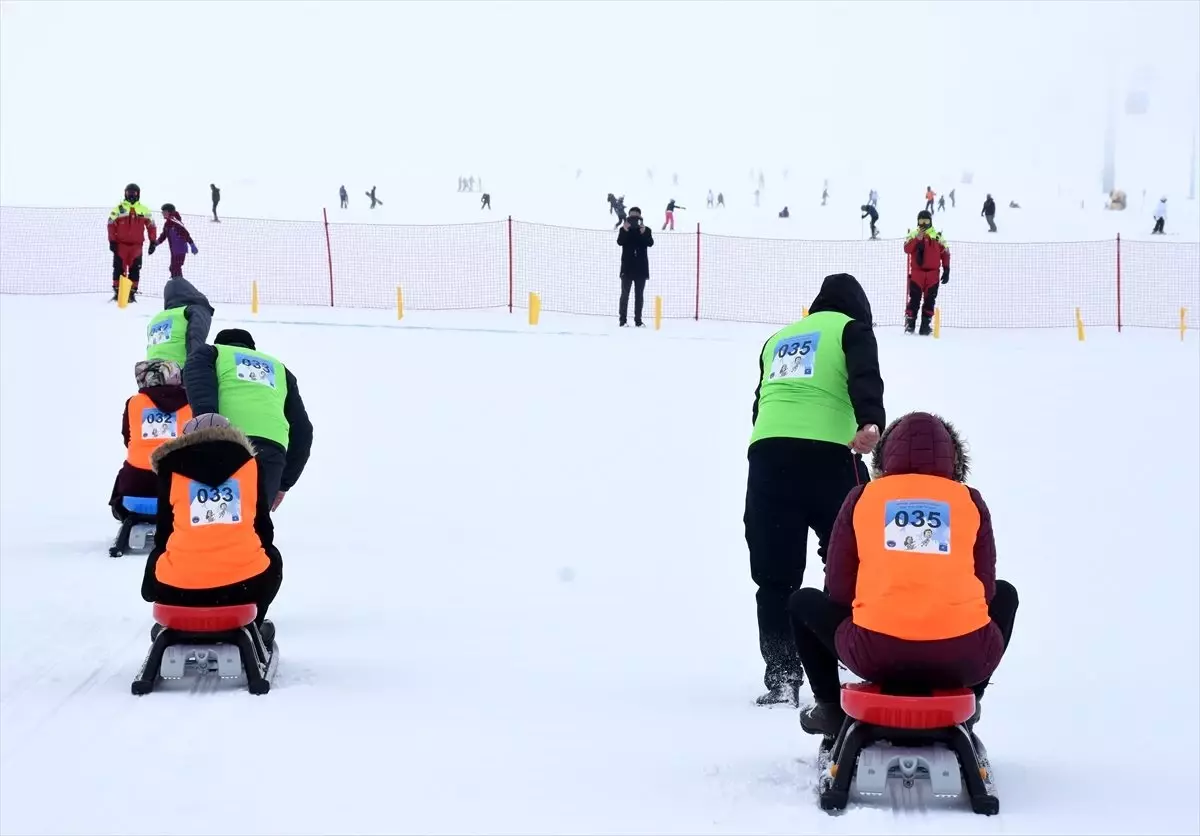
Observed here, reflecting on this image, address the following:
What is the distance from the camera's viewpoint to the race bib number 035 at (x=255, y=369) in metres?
6.89

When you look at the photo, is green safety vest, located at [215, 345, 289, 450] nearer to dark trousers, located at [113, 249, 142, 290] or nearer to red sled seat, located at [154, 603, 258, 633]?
red sled seat, located at [154, 603, 258, 633]

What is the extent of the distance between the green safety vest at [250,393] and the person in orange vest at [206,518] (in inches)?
56.0

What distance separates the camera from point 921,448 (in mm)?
4141

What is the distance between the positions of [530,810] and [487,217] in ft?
139

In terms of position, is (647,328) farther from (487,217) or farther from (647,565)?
(487,217)

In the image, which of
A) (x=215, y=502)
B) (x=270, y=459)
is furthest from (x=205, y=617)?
(x=270, y=459)

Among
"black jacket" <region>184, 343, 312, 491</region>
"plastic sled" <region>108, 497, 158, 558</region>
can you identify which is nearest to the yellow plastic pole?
"plastic sled" <region>108, 497, 158, 558</region>

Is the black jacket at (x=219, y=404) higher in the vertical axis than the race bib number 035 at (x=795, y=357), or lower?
lower

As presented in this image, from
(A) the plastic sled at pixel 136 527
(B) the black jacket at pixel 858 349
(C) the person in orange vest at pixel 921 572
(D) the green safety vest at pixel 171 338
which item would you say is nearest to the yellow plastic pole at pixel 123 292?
(D) the green safety vest at pixel 171 338

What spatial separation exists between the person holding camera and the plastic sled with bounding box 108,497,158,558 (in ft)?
38.5

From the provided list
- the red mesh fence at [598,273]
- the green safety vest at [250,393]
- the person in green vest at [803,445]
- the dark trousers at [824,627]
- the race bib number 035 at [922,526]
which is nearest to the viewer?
the race bib number 035 at [922,526]

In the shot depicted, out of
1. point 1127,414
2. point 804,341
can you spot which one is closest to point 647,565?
point 804,341

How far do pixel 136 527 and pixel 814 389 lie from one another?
455 cm

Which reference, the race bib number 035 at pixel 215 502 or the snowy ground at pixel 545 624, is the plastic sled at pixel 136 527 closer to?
the snowy ground at pixel 545 624
